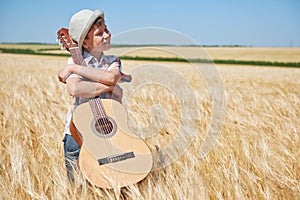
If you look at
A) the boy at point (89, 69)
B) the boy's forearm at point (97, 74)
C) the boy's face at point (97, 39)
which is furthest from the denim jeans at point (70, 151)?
the boy's face at point (97, 39)

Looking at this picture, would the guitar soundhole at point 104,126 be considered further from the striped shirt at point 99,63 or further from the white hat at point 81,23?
the white hat at point 81,23

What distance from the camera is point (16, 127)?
242 cm

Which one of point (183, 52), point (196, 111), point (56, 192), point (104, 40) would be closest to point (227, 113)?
point (196, 111)

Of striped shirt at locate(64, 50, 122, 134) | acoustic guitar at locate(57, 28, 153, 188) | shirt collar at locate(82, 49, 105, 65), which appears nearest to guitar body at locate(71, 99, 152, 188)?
acoustic guitar at locate(57, 28, 153, 188)

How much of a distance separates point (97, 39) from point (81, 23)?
0.32ft

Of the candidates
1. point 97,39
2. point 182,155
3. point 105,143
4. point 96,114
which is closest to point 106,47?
point 97,39

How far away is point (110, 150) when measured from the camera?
167 cm

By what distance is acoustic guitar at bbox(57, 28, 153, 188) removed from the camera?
5.26ft

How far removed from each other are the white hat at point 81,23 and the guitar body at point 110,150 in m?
0.30

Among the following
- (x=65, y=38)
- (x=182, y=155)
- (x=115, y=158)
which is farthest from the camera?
(x=182, y=155)

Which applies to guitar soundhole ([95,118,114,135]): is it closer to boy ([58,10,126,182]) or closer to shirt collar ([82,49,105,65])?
boy ([58,10,126,182])

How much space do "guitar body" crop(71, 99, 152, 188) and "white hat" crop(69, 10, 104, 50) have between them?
300 mm

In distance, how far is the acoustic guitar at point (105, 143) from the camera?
1604 millimetres

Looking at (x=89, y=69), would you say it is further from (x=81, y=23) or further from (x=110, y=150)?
(x=110, y=150)
